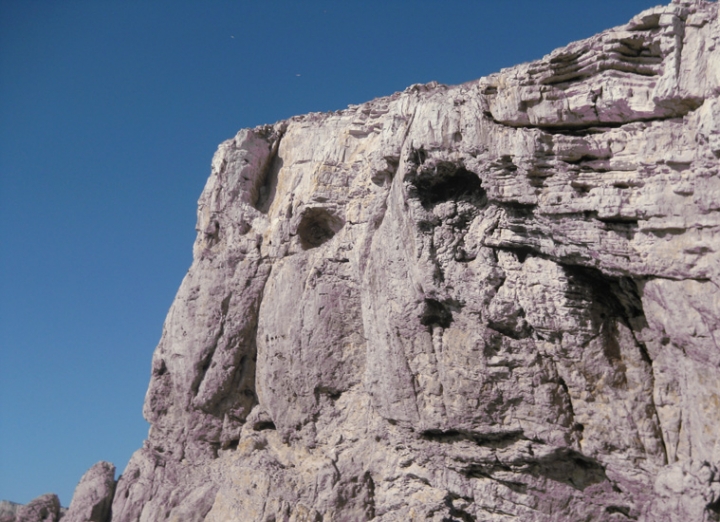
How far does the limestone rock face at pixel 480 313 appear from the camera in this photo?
1387 centimetres

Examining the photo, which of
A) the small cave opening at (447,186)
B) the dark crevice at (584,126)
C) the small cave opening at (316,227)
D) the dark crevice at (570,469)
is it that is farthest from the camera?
the small cave opening at (316,227)

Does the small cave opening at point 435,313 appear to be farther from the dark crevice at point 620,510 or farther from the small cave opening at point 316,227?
the dark crevice at point 620,510

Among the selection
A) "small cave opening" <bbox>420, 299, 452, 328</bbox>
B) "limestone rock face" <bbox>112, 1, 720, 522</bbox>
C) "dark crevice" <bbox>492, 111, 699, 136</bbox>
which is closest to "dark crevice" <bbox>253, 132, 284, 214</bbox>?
"limestone rock face" <bbox>112, 1, 720, 522</bbox>

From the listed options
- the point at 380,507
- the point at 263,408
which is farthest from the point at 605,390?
the point at 263,408

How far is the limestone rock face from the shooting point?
45.5ft

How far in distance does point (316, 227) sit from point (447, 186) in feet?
16.5

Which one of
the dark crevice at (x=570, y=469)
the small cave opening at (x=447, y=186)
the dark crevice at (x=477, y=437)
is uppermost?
the small cave opening at (x=447, y=186)

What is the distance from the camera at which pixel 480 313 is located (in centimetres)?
1647

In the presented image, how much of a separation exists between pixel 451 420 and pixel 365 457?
2486 millimetres

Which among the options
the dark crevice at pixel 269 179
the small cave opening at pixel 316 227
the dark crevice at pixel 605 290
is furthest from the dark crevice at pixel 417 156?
the dark crevice at pixel 269 179

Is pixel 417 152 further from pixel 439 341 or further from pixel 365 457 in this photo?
pixel 365 457

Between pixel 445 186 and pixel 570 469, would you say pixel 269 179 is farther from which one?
pixel 570 469

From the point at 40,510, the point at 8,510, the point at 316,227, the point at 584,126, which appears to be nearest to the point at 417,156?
the point at 584,126

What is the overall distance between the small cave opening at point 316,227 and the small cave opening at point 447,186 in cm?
379
